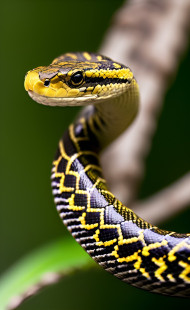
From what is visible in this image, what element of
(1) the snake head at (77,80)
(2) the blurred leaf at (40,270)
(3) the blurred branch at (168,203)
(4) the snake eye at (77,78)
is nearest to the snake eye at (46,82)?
(1) the snake head at (77,80)

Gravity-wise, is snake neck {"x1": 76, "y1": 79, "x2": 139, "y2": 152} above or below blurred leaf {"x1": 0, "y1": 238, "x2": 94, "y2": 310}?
above

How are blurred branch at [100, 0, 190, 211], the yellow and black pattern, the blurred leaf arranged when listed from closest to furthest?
the yellow and black pattern → the blurred leaf → blurred branch at [100, 0, 190, 211]

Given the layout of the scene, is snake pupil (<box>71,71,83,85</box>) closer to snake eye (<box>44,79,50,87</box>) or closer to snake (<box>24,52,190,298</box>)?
snake (<box>24,52,190,298</box>)

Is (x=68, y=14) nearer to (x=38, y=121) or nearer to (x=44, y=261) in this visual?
(x=38, y=121)

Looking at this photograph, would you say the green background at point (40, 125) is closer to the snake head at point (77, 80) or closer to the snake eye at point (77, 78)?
the snake head at point (77, 80)

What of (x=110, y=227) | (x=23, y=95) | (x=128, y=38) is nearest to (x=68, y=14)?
(x=23, y=95)

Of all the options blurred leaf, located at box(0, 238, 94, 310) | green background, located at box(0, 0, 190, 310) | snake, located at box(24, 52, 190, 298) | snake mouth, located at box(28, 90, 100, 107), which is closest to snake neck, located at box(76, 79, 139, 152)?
snake, located at box(24, 52, 190, 298)
